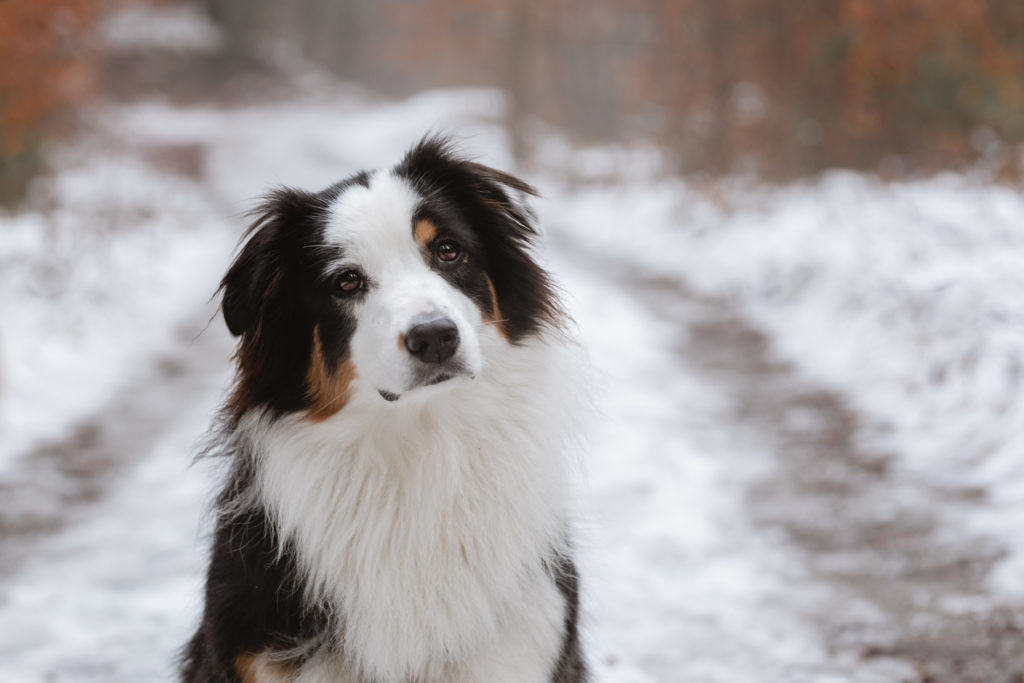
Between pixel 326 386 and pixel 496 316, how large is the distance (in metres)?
0.56

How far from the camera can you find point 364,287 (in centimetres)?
282

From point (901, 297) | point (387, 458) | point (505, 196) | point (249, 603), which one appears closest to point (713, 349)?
point (901, 297)

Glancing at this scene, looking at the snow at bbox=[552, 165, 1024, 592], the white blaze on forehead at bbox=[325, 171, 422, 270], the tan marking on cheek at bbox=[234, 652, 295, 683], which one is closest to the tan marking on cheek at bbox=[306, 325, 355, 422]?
the white blaze on forehead at bbox=[325, 171, 422, 270]

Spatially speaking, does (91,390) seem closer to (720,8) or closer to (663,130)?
(720,8)

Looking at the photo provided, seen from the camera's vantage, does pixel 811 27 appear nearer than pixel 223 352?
No

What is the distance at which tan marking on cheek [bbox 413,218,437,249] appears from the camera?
2.84m

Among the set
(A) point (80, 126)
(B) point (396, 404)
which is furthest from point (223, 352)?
(A) point (80, 126)

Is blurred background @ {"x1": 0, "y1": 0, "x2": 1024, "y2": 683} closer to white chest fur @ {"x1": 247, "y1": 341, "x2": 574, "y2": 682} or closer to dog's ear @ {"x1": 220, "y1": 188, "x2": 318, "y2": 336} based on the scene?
dog's ear @ {"x1": 220, "y1": 188, "x2": 318, "y2": 336}

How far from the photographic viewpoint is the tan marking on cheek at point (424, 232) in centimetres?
284

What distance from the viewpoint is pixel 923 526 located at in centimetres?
493

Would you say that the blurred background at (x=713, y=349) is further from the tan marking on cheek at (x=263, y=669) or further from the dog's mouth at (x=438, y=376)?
the tan marking on cheek at (x=263, y=669)

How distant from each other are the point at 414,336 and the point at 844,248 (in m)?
7.97

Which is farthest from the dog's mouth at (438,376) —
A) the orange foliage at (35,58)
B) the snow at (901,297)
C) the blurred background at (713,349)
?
the orange foliage at (35,58)

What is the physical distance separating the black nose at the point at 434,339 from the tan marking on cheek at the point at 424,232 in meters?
0.39
